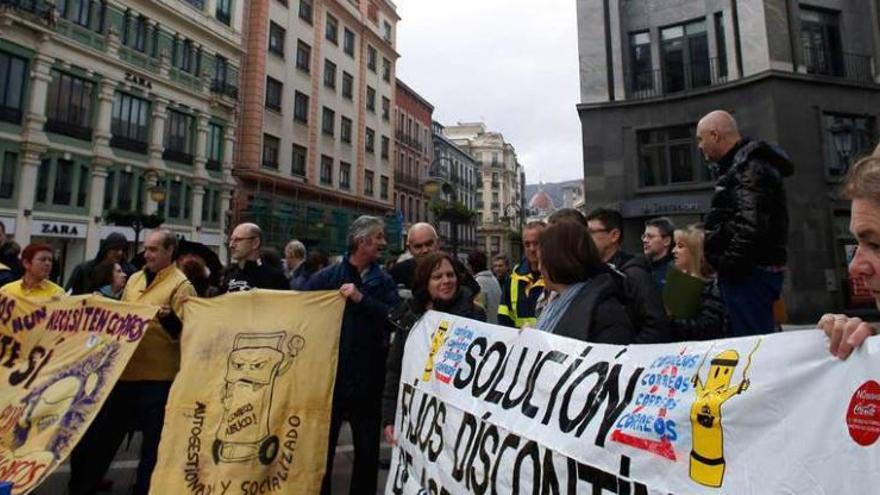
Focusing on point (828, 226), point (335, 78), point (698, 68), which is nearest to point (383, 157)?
point (335, 78)

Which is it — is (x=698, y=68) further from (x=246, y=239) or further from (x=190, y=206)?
(x=190, y=206)

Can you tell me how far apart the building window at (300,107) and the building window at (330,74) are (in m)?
2.98

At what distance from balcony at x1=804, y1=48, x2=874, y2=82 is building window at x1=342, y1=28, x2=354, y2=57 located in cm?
3296

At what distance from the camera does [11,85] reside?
2155 centimetres

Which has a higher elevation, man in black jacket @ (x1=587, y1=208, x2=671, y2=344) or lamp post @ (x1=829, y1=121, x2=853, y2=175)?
lamp post @ (x1=829, y1=121, x2=853, y2=175)

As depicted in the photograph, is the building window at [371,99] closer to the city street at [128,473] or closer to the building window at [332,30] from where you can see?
the building window at [332,30]

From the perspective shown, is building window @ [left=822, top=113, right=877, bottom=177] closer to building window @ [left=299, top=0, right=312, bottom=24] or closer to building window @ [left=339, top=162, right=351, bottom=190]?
building window @ [left=339, top=162, right=351, bottom=190]

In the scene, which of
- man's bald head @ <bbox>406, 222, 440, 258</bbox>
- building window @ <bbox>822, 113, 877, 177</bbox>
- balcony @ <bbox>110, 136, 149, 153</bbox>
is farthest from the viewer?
balcony @ <bbox>110, 136, 149, 153</bbox>

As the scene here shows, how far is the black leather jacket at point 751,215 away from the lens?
305cm

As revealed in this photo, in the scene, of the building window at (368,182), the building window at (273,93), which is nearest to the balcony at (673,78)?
the building window at (273,93)

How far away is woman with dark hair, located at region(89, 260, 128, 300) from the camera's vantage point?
5246 mm

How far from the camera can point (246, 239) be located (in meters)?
4.93

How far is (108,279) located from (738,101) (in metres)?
18.4

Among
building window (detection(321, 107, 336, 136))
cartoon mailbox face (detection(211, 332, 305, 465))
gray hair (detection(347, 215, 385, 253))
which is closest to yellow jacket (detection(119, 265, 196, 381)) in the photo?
cartoon mailbox face (detection(211, 332, 305, 465))
